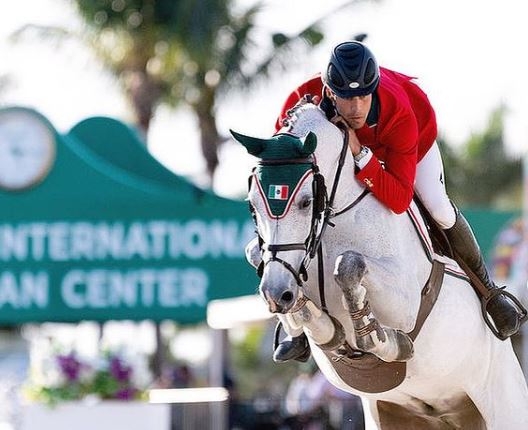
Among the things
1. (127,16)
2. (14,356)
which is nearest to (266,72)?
(127,16)

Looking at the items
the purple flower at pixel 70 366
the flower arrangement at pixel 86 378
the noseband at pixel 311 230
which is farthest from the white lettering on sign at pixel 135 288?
the noseband at pixel 311 230

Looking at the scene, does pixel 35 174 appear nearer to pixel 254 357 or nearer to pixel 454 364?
pixel 454 364

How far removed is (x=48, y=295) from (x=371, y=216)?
34.8 ft

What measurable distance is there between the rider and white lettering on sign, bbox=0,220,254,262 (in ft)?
30.8

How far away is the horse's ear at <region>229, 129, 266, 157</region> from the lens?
20.9ft

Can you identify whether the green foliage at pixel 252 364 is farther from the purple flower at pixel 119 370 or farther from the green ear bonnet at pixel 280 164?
the green ear bonnet at pixel 280 164

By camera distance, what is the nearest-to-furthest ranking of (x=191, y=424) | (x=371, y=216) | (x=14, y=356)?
(x=371, y=216) < (x=191, y=424) < (x=14, y=356)

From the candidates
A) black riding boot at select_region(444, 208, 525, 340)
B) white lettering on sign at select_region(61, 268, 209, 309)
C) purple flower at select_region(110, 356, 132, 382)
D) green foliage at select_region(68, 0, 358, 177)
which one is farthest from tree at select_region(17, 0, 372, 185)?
black riding boot at select_region(444, 208, 525, 340)

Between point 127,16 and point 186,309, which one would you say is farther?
point 127,16

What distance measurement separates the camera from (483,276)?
7746 mm

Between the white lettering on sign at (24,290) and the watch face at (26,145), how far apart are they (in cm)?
101

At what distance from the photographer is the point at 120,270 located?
16906 mm

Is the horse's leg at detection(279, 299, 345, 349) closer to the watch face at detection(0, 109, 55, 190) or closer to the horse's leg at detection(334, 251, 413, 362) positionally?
the horse's leg at detection(334, 251, 413, 362)

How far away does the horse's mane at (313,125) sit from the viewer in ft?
21.6
